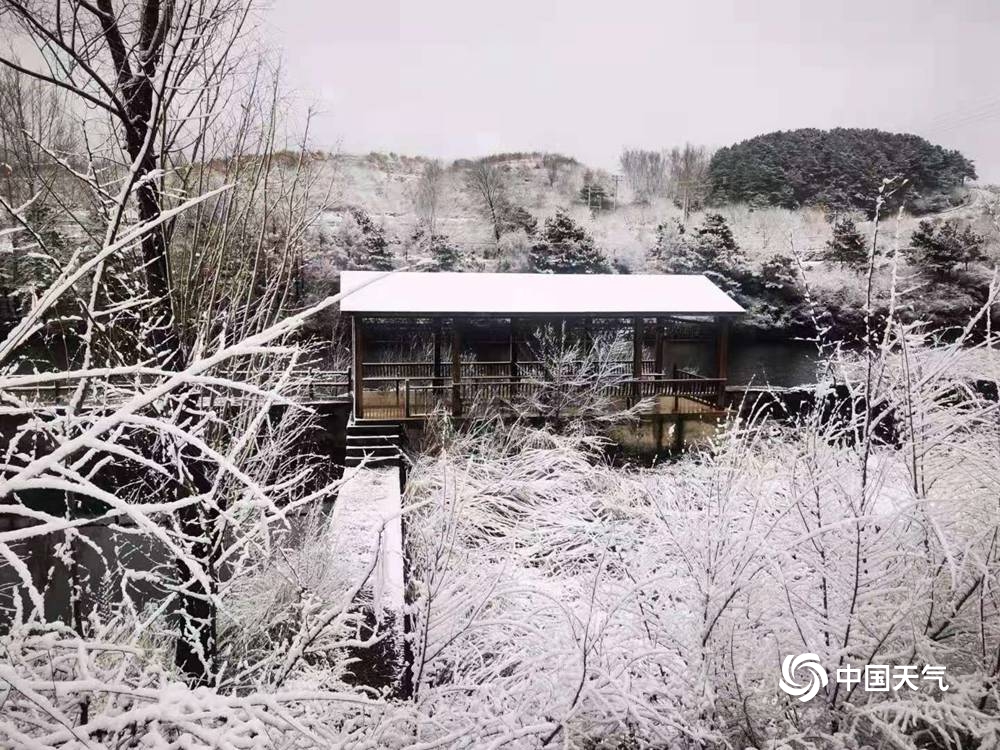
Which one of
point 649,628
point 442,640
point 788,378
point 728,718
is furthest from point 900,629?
point 788,378

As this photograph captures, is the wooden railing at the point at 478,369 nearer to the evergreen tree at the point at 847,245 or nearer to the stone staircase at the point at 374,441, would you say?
the stone staircase at the point at 374,441

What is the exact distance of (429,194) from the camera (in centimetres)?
1410

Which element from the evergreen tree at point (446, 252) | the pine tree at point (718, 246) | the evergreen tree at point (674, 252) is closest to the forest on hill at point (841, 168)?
the pine tree at point (718, 246)

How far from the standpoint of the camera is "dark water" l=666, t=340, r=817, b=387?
36.1 feet

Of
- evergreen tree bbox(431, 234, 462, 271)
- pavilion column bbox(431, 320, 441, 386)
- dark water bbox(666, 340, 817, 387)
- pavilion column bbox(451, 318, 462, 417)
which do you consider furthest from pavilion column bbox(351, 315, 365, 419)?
dark water bbox(666, 340, 817, 387)

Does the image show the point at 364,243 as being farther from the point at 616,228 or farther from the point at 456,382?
the point at 616,228

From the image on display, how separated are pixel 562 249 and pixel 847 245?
22.2ft

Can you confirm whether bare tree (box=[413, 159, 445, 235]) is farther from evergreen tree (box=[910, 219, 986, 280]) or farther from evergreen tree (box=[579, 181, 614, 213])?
evergreen tree (box=[910, 219, 986, 280])

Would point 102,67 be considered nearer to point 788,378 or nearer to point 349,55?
point 349,55

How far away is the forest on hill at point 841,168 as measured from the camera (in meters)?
7.43

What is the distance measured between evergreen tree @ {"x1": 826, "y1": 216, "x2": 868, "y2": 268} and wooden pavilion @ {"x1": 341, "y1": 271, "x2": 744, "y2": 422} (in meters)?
1.73

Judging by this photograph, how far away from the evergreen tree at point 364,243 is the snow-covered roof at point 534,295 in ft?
9.73

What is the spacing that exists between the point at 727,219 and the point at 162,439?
1278cm

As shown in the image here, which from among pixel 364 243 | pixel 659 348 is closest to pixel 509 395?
pixel 659 348
